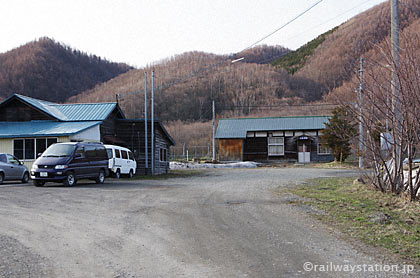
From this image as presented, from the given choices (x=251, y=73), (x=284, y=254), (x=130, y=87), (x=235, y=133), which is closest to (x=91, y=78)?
(x=130, y=87)

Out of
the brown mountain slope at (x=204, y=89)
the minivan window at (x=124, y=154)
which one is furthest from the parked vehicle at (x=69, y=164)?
the brown mountain slope at (x=204, y=89)

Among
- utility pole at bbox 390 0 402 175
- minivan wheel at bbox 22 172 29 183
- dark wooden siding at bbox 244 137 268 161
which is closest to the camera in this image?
utility pole at bbox 390 0 402 175

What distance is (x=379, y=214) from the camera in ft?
29.6

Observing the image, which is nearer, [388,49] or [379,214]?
[379,214]

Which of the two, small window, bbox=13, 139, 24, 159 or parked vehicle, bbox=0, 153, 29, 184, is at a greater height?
small window, bbox=13, 139, 24, 159

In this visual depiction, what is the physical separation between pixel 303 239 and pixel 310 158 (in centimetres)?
4135

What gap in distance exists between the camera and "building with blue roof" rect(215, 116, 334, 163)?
47.1 meters

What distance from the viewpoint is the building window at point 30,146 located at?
2369cm

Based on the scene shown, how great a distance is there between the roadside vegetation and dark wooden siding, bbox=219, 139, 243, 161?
35.1 m

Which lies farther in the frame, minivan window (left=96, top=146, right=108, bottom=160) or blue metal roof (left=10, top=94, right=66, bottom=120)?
blue metal roof (left=10, top=94, right=66, bottom=120)

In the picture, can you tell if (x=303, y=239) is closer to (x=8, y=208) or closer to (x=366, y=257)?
(x=366, y=257)

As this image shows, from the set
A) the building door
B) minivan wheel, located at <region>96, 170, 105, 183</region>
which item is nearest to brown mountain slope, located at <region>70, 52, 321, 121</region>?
the building door

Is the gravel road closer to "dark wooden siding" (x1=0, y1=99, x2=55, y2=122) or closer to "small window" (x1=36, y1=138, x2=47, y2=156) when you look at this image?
"small window" (x1=36, y1=138, x2=47, y2=156)

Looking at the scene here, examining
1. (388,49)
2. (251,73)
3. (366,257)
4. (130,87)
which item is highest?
(251,73)
